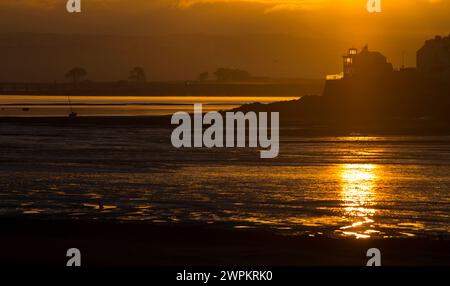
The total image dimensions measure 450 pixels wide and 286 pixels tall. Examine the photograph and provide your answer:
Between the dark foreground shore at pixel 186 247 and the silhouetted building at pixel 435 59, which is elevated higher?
the silhouetted building at pixel 435 59

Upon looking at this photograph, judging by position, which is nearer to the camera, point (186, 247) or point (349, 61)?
point (186, 247)

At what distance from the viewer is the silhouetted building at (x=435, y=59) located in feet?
406

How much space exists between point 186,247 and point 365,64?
104 meters

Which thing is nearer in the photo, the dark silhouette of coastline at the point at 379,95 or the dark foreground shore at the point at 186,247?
the dark foreground shore at the point at 186,247

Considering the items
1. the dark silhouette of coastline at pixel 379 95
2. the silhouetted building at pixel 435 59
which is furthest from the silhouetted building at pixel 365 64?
the silhouetted building at pixel 435 59

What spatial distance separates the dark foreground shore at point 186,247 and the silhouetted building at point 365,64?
325 ft

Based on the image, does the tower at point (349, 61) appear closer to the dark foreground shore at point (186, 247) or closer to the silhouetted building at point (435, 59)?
the silhouetted building at point (435, 59)

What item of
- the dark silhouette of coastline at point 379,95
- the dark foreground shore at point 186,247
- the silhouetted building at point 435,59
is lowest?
the dark foreground shore at point 186,247

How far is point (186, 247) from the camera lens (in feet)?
72.1

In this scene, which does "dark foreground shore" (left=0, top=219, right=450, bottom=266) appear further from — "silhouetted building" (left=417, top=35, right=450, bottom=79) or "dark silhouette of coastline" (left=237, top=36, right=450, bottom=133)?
"silhouetted building" (left=417, top=35, right=450, bottom=79)

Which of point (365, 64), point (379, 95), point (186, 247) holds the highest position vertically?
point (365, 64)

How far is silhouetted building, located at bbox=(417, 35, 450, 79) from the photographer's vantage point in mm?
123875

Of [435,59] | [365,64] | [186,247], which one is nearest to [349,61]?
[365,64]

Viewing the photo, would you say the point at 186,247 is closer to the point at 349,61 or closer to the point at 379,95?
the point at 379,95
